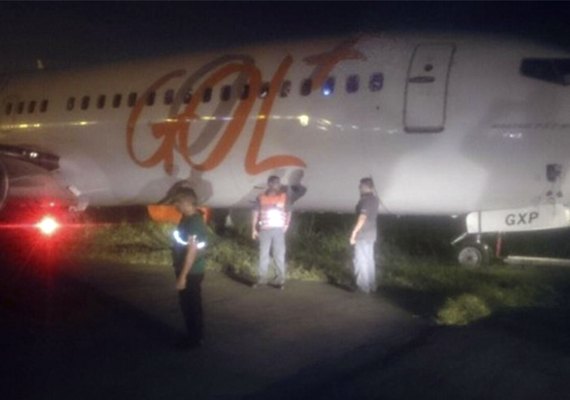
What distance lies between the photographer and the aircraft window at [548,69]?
1384 centimetres

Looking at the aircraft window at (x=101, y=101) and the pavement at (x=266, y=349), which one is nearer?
the pavement at (x=266, y=349)

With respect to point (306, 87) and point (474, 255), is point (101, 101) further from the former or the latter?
point (474, 255)

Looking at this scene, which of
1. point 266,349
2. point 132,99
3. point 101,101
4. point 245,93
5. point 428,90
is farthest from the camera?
point 101,101

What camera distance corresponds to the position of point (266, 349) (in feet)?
30.5

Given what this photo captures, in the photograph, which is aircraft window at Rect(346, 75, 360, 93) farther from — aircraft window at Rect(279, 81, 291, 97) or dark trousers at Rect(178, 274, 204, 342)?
dark trousers at Rect(178, 274, 204, 342)

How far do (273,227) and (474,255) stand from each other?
3646 mm

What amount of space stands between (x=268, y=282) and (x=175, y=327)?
383 centimetres

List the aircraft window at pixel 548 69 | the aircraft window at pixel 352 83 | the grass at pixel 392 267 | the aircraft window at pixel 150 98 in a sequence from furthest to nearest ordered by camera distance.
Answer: the aircraft window at pixel 150 98 < the aircraft window at pixel 352 83 < the aircraft window at pixel 548 69 < the grass at pixel 392 267

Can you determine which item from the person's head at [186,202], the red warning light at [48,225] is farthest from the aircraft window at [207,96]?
the person's head at [186,202]

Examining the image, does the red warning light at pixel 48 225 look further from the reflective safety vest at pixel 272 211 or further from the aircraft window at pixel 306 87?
the reflective safety vest at pixel 272 211

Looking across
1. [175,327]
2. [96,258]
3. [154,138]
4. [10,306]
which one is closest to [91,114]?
[154,138]

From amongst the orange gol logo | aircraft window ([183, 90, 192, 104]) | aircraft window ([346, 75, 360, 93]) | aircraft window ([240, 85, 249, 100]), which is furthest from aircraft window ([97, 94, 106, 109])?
aircraft window ([346, 75, 360, 93])

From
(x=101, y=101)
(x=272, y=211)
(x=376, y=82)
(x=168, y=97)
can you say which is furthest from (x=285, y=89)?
(x=101, y=101)

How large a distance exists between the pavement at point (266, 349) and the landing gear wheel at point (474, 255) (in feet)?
9.39
